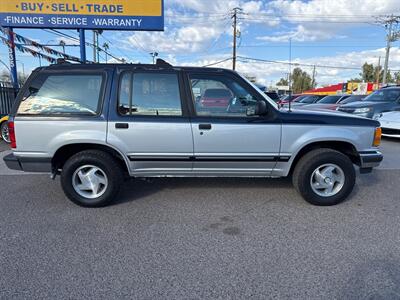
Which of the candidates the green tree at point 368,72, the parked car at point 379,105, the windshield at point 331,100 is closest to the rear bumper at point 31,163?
the parked car at point 379,105

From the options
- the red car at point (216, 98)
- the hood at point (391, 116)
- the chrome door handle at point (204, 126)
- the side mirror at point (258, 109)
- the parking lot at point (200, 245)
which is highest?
the red car at point (216, 98)

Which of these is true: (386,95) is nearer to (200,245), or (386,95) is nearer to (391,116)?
(391,116)

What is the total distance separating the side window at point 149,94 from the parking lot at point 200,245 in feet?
4.23

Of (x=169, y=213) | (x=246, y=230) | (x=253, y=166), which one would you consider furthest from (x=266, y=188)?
(x=169, y=213)

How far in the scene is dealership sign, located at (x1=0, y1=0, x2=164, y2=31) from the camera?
10.1 m

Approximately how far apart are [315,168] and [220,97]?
1.58m

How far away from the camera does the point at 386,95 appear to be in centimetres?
1001

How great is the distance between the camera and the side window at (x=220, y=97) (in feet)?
11.8

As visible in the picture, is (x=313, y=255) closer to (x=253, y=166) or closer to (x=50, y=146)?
(x=253, y=166)

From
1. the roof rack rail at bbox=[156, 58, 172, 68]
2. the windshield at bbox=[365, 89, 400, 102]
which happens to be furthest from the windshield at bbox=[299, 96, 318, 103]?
the roof rack rail at bbox=[156, 58, 172, 68]

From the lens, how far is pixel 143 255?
267 centimetres

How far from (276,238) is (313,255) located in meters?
0.42

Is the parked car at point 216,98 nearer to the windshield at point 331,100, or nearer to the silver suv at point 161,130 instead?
the silver suv at point 161,130

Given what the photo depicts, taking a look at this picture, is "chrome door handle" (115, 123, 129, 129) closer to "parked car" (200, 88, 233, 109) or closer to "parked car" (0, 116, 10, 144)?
"parked car" (200, 88, 233, 109)
